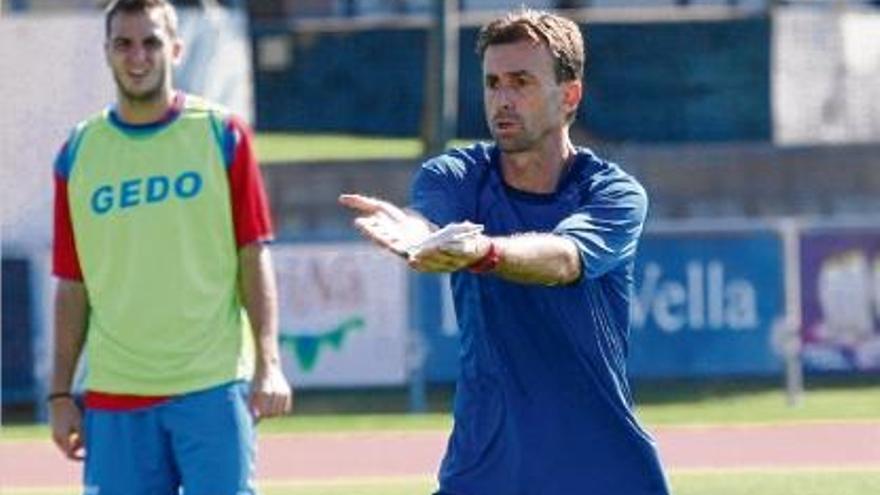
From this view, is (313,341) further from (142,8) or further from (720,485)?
(142,8)

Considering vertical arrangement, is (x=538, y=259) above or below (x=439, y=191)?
below

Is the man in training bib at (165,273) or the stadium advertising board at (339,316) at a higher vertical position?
the man in training bib at (165,273)

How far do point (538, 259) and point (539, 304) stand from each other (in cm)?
30

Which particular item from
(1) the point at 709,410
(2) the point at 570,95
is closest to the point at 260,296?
(2) the point at 570,95

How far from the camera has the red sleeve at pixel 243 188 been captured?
721cm

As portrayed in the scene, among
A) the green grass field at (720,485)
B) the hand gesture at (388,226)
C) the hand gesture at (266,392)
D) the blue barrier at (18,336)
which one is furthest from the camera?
the blue barrier at (18,336)

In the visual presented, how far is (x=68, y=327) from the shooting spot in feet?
24.1

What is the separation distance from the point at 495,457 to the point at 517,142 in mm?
701

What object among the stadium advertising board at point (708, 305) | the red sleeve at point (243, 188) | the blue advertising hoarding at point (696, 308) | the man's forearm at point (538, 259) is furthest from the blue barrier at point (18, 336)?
the man's forearm at point (538, 259)

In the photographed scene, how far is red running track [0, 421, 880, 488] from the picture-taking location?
14.6 m

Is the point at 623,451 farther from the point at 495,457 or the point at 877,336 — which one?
the point at 877,336

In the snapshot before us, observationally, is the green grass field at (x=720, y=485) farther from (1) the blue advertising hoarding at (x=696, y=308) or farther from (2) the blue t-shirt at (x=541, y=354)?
(2) the blue t-shirt at (x=541, y=354)

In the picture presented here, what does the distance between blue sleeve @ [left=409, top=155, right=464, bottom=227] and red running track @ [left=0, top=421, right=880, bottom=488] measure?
8568 mm

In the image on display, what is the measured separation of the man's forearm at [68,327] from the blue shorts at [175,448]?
177 mm
